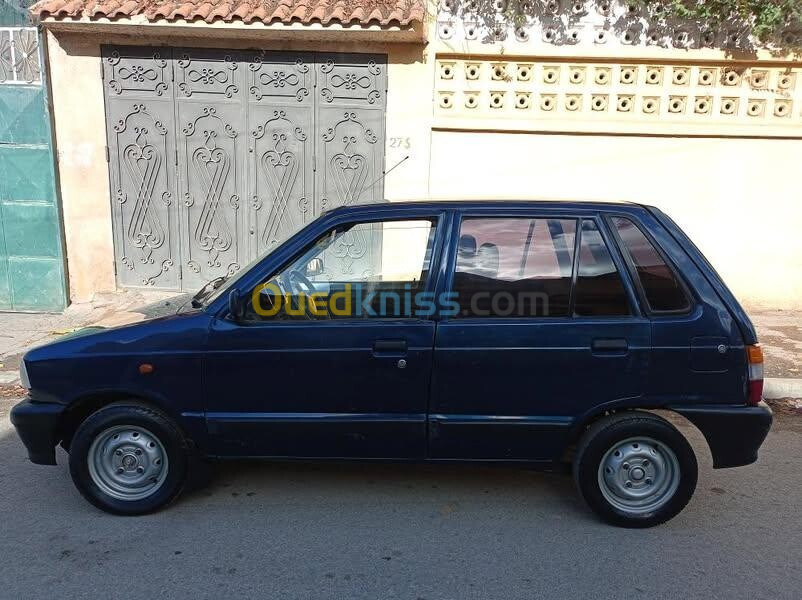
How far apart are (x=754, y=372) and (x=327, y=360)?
7.17 feet

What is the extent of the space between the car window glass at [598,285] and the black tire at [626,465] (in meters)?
0.57

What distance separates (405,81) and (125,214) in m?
3.85

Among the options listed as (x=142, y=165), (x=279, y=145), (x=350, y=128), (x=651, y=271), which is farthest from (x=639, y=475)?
(x=142, y=165)

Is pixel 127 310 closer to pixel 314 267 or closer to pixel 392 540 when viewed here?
pixel 314 267

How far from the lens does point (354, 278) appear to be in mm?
3529

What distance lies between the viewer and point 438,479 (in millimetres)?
3973

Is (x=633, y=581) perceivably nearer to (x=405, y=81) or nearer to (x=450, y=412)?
(x=450, y=412)

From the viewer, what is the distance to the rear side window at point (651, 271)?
3.29 metres

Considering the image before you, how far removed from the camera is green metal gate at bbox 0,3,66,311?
7.49 metres

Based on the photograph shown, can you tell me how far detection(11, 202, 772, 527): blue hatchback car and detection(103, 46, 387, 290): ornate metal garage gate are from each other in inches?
173

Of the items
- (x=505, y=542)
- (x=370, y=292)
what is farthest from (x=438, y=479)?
(x=370, y=292)

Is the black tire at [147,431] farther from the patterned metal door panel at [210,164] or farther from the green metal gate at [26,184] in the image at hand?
the green metal gate at [26,184]

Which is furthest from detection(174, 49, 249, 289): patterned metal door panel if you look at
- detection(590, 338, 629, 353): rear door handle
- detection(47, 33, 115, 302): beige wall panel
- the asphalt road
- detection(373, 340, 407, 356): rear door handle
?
detection(590, 338, 629, 353): rear door handle

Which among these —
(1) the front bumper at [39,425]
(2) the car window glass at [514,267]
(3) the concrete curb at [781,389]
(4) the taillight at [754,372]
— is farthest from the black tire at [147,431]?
(3) the concrete curb at [781,389]
